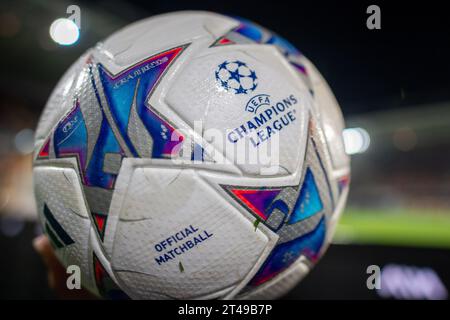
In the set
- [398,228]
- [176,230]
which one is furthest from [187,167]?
[398,228]

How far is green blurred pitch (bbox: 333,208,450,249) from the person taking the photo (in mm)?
3617

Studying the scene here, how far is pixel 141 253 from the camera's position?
2.37 feet

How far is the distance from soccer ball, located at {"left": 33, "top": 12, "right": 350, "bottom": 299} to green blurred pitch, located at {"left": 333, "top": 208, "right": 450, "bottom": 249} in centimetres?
206

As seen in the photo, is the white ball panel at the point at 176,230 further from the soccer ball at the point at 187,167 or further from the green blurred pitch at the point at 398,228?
the green blurred pitch at the point at 398,228

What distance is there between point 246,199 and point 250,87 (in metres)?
0.21

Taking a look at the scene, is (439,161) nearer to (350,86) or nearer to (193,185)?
(350,86)

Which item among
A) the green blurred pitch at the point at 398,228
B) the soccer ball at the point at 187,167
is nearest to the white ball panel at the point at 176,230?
the soccer ball at the point at 187,167

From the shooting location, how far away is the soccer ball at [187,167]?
2.29ft

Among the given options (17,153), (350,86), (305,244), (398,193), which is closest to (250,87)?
(305,244)

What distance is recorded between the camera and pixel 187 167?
2.26 feet

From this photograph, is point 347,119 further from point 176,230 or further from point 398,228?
point 176,230

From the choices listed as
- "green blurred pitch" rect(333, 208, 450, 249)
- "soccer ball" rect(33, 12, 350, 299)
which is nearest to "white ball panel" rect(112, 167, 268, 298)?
"soccer ball" rect(33, 12, 350, 299)

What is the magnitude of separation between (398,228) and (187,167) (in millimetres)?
4555

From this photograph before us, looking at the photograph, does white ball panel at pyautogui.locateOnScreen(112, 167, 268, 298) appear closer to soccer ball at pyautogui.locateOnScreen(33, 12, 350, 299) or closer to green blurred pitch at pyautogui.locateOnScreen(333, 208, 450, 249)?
soccer ball at pyautogui.locateOnScreen(33, 12, 350, 299)
